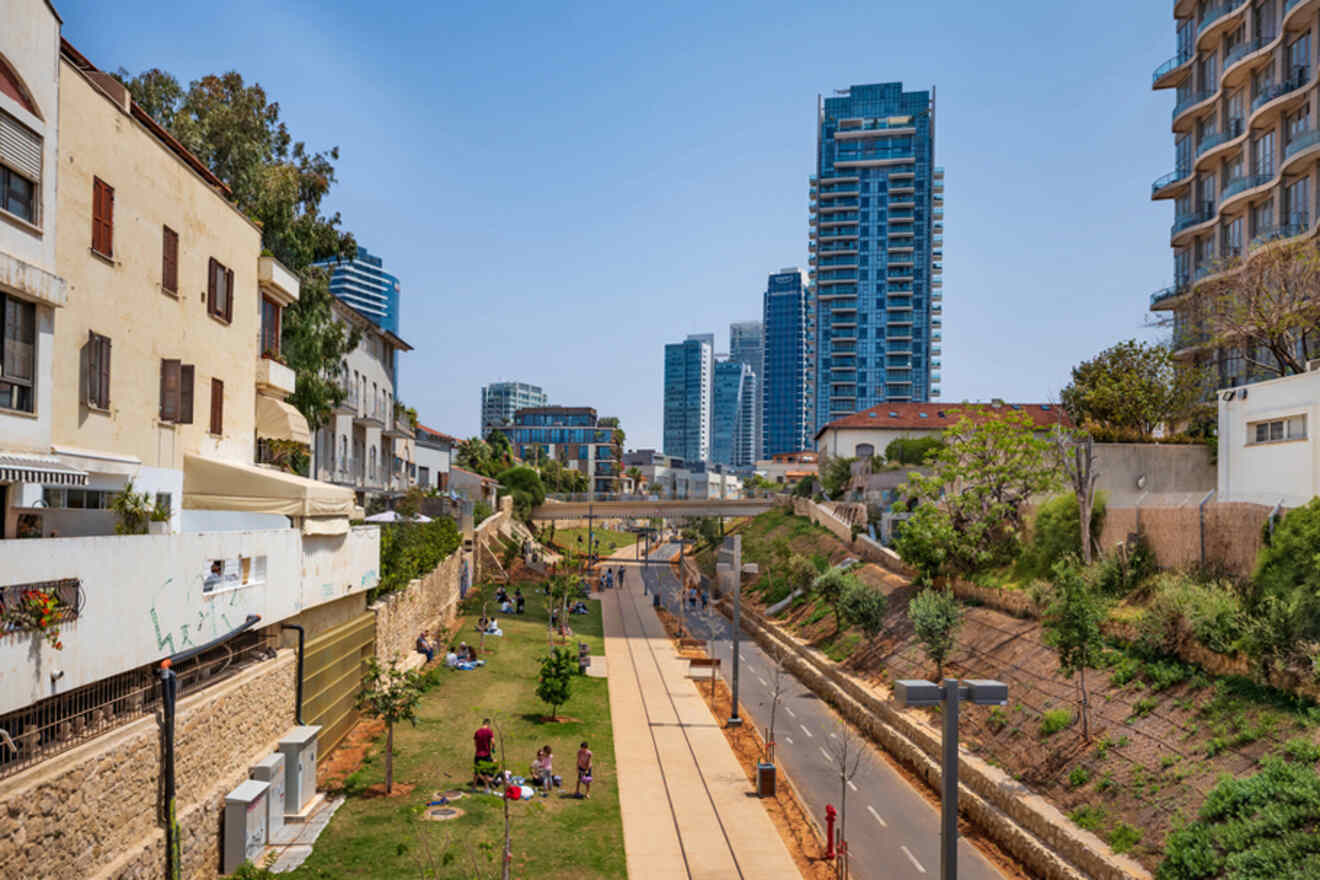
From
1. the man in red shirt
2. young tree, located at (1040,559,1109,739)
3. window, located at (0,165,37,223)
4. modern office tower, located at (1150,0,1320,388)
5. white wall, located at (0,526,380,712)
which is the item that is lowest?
the man in red shirt

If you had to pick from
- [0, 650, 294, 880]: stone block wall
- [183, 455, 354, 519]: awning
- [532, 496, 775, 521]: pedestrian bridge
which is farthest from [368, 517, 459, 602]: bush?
[532, 496, 775, 521]: pedestrian bridge

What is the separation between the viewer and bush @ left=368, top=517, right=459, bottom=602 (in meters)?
30.2

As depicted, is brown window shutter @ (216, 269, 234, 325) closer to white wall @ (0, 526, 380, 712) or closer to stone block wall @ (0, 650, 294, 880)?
white wall @ (0, 526, 380, 712)

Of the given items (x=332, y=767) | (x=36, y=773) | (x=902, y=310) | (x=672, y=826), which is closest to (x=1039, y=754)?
(x=672, y=826)

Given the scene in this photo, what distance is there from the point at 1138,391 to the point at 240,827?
147 feet

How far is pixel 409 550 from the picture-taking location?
34.3m

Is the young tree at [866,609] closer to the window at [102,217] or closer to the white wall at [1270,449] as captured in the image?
the white wall at [1270,449]

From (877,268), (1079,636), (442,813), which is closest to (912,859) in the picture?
(1079,636)

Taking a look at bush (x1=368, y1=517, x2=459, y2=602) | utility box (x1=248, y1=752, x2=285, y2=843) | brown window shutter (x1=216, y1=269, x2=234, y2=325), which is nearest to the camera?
utility box (x1=248, y1=752, x2=285, y2=843)

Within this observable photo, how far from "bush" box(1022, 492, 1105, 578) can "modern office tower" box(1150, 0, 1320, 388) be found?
14183 mm

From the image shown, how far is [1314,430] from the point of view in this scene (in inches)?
1022

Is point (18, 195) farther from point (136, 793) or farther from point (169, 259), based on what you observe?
point (136, 793)

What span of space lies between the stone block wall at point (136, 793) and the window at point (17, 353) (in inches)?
204

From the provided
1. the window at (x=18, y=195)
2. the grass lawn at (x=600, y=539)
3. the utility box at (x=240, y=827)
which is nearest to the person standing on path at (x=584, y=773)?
the utility box at (x=240, y=827)
